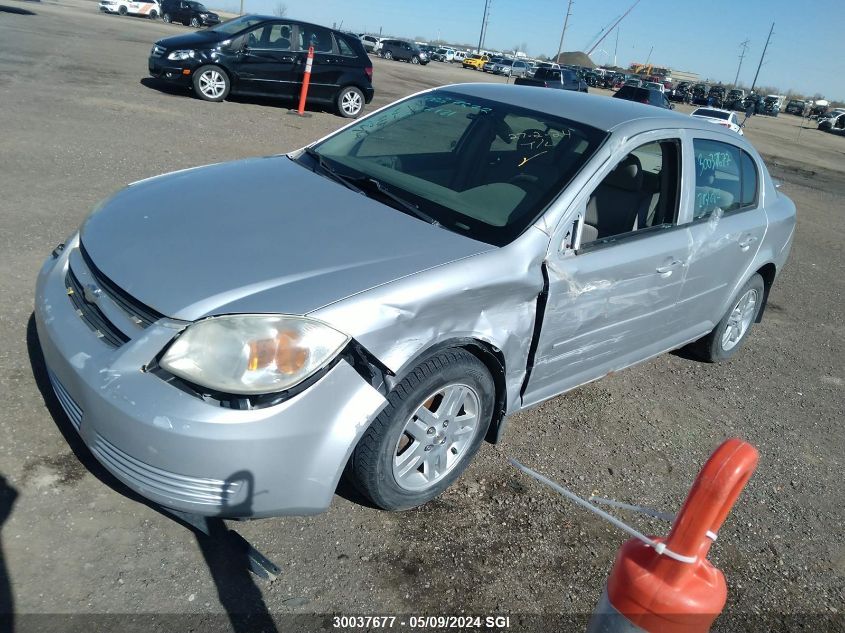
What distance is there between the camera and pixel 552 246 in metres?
3.09

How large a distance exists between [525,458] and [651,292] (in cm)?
110

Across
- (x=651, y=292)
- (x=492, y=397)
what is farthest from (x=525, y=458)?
(x=651, y=292)

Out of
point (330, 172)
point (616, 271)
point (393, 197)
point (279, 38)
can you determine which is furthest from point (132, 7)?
point (616, 271)

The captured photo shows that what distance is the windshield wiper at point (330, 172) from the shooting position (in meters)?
3.49

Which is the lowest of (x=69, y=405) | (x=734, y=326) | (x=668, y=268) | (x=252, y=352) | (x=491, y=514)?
(x=491, y=514)

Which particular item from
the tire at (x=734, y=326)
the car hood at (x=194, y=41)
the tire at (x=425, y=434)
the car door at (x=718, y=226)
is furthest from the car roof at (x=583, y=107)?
the car hood at (x=194, y=41)

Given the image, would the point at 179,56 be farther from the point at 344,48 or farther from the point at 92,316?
the point at 92,316

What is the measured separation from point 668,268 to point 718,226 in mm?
668

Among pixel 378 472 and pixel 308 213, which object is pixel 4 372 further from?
pixel 378 472

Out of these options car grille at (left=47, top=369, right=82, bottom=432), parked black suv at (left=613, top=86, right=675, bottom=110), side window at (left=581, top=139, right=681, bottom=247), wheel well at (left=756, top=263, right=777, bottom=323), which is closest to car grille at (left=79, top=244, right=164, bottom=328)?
car grille at (left=47, top=369, right=82, bottom=432)

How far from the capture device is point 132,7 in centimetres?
4356

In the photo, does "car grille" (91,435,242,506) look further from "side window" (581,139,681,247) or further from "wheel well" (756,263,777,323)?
"wheel well" (756,263,777,323)

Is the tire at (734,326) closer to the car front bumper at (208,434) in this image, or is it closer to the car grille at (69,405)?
the car front bumper at (208,434)

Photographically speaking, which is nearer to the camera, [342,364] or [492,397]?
[342,364]
